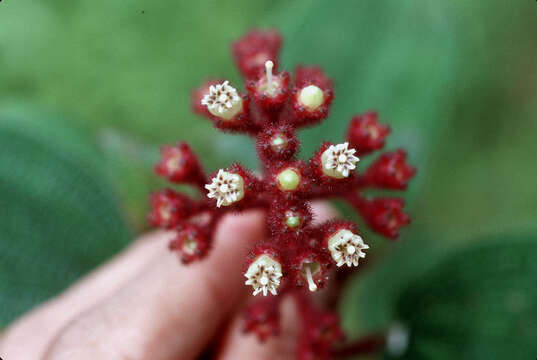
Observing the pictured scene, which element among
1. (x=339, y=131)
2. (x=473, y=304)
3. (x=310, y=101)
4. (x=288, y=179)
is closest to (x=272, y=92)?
(x=310, y=101)

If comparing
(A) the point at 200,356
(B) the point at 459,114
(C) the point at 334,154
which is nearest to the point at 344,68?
(B) the point at 459,114

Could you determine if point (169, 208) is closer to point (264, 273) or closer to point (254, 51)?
point (264, 273)

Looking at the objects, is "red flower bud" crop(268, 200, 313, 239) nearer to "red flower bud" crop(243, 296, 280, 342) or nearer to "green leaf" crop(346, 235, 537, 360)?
"red flower bud" crop(243, 296, 280, 342)

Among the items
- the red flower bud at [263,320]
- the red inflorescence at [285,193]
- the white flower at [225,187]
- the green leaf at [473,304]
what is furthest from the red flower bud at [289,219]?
the green leaf at [473,304]

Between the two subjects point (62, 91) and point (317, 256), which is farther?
point (62, 91)

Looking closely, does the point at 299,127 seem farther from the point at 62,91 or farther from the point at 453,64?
the point at 62,91

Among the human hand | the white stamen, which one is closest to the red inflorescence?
the white stamen
